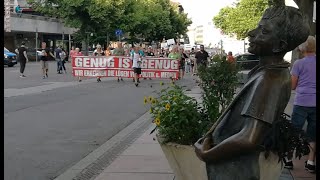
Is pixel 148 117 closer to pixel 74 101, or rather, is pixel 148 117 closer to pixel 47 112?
pixel 47 112

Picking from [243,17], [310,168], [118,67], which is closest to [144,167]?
[310,168]

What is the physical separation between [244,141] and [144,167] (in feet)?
14.2

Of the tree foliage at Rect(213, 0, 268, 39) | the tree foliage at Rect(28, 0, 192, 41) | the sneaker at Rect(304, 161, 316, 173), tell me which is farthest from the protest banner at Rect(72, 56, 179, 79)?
the tree foliage at Rect(213, 0, 268, 39)

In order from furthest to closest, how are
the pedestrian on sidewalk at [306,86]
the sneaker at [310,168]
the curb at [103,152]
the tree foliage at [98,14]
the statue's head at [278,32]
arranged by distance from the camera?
the tree foliage at [98,14], the curb at [103,152], the sneaker at [310,168], the pedestrian on sidewalk at [306,86], the statue's head at [278,32]

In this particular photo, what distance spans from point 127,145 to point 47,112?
13.7ft

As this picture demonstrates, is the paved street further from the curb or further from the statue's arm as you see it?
the statue's arm

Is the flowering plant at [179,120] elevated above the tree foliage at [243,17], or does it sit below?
below

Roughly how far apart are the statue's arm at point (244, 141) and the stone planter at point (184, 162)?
2.39 metres

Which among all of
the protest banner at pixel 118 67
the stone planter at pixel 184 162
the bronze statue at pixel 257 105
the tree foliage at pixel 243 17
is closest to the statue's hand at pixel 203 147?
the bronze statue at pixel 257 105

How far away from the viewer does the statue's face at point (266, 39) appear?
6.68ft

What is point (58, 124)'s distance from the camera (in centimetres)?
982

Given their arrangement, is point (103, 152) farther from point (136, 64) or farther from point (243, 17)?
point (243, 17)

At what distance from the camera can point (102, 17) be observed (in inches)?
1613

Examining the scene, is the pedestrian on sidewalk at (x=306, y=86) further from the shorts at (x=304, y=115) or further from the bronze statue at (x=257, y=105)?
the bronze statue at (x=257, y=105)
